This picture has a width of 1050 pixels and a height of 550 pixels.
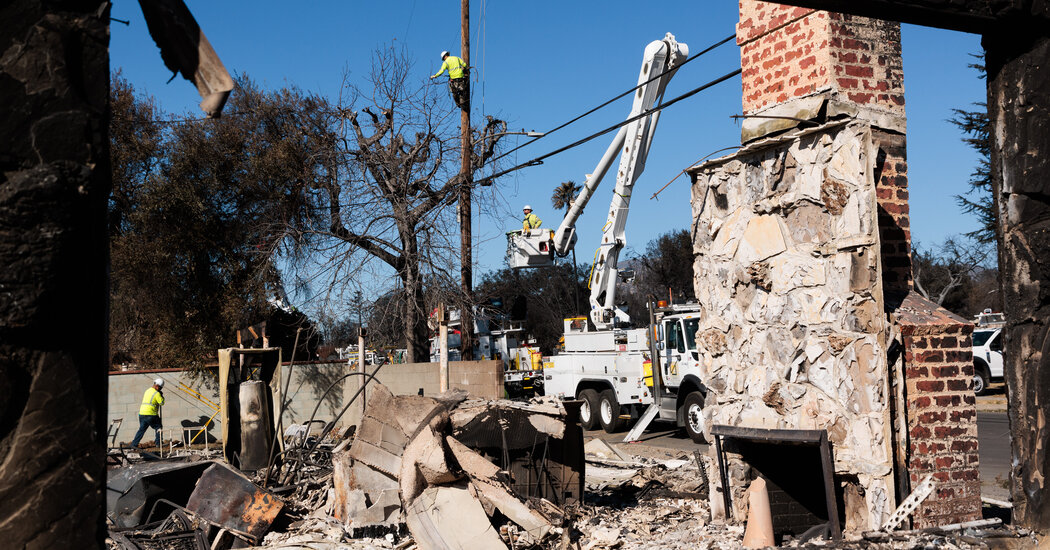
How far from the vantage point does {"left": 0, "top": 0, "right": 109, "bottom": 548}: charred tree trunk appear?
83.4 inches

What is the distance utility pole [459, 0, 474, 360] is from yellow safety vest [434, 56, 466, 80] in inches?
9.3

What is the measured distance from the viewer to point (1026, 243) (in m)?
4.45

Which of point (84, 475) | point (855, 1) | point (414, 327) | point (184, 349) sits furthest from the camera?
point (184, 349)

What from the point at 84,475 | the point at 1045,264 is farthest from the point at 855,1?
the point at 84,475

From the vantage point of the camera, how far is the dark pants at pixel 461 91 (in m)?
18.6

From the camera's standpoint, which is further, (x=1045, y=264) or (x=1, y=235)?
(x=1045, y=264)

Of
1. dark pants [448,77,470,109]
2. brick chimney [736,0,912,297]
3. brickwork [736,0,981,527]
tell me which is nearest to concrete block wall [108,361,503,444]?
dark pants [448,77,470,109]

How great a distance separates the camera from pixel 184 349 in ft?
74.3

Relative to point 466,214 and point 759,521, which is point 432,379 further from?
point 759,521

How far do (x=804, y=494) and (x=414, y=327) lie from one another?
14.3 m

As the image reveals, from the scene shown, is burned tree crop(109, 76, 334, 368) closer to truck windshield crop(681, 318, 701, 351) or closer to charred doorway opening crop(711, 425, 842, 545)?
truck windshield crop(681, 318, 701, 351)

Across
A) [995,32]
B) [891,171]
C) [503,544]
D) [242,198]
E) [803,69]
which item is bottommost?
[503,544]

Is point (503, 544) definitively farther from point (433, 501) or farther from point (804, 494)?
point (804, 494)

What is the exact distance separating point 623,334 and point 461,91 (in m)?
6.95
